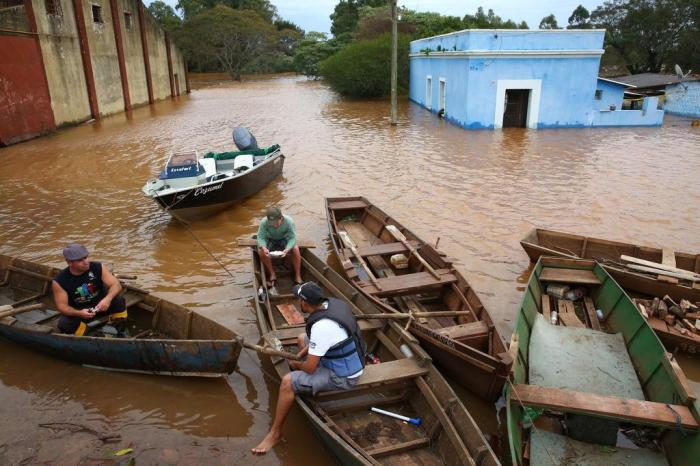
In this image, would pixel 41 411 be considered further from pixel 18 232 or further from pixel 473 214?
pixel 473 214

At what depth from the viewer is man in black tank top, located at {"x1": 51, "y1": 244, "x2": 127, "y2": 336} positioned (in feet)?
20.6

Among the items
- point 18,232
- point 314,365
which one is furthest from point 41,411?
point 18,232

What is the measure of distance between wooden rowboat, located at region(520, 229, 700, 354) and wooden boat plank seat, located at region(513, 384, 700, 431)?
239 centimetres

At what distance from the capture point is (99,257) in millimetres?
10203

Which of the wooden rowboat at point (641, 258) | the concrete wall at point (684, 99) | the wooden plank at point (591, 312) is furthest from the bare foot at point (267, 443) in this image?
the concrete wall at point (684, 99)

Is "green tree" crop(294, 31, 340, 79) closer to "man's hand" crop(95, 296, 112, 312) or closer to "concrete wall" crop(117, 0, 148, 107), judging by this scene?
"concrete wall" crop(117, 0, 148, 107)

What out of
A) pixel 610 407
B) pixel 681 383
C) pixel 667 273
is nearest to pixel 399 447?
pixel 610 407

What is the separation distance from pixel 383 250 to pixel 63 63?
23.3 metres

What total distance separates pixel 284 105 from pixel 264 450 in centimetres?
3153

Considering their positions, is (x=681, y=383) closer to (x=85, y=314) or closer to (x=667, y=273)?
(x=667, y=273)

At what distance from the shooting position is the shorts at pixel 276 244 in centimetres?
840

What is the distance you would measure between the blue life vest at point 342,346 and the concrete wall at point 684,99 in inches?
1179

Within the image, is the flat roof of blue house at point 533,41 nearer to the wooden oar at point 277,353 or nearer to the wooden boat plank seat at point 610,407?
the wooden boat plank seat at point 610,407

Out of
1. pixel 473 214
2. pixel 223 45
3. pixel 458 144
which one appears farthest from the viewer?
pixel 223 45
